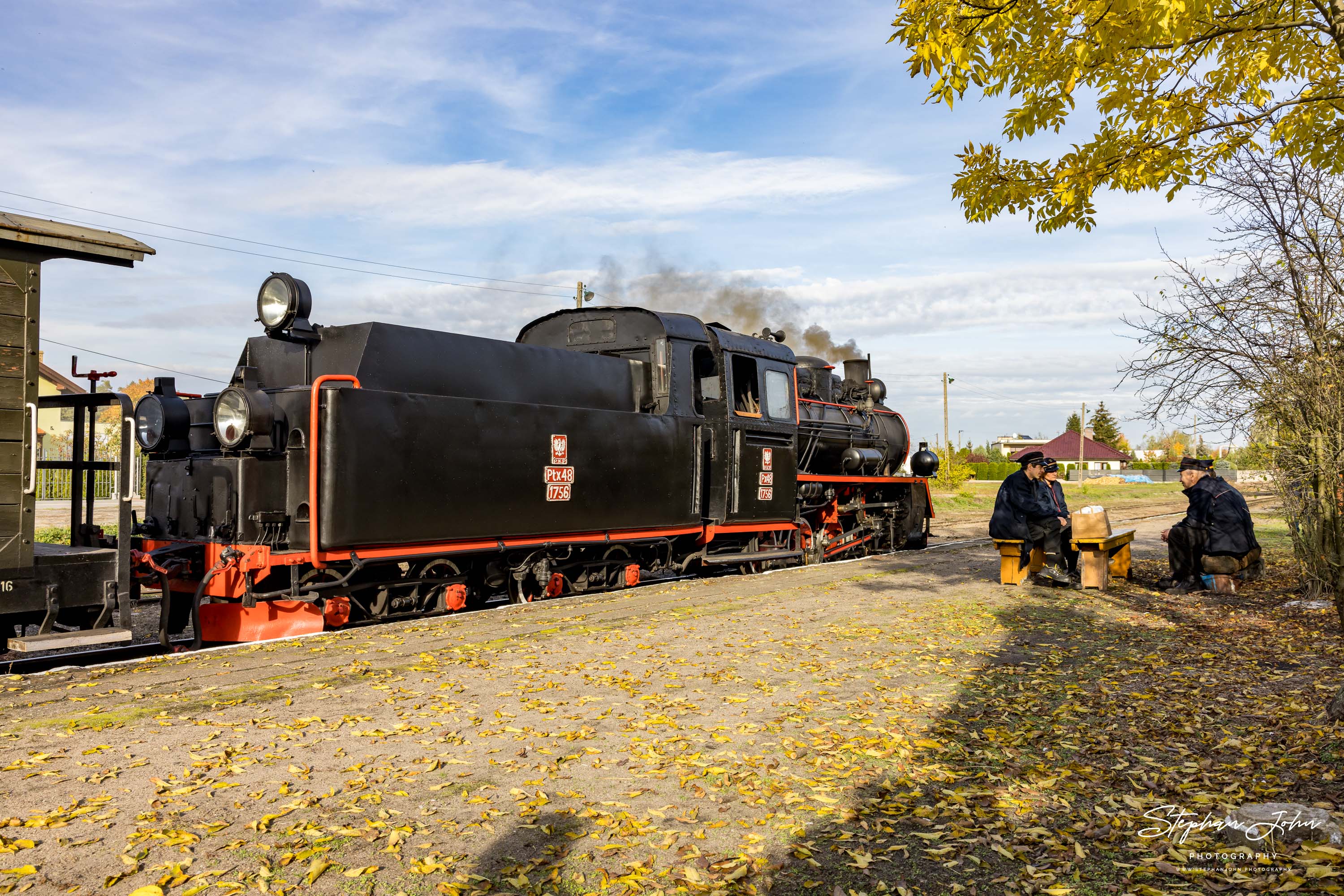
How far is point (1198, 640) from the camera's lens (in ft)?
25.4

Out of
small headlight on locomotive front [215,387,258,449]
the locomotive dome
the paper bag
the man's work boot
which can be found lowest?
the man's work boot

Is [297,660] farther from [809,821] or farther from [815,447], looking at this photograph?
[815,447]

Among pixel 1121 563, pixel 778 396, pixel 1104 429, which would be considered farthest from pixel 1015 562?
pixel 1104 429

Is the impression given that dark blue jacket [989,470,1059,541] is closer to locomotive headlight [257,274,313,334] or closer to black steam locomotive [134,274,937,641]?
black steam locomotive [134,274,937,641]

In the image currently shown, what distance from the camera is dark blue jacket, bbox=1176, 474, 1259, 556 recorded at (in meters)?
10.2

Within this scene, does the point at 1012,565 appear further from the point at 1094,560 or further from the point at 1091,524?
the point at 1091,524

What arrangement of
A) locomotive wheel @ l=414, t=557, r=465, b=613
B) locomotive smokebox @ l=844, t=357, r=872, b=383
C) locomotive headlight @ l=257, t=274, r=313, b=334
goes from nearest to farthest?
locomotive headlight @ l=257, t=274, r=313, b=334 → locomotive wheel @ l=414, t=557, r=465, b=613 → locomotive smokebox @ l=844, t=357, r=872, b=383

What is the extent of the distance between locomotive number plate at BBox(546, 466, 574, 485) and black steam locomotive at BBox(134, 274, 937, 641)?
0.08 ft

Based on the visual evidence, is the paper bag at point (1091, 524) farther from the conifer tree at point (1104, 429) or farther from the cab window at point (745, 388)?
the conifer tree at point (1104, 429)

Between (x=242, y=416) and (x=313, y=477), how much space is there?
72 cm

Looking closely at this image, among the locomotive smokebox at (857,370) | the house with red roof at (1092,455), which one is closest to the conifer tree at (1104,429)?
the house with red roof at (1092,455)

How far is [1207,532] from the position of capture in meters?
10.5

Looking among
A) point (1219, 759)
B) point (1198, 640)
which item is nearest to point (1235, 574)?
point (1198, 640)

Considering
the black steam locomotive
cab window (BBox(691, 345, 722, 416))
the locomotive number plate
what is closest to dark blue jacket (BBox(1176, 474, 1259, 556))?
the black steam locomotive
